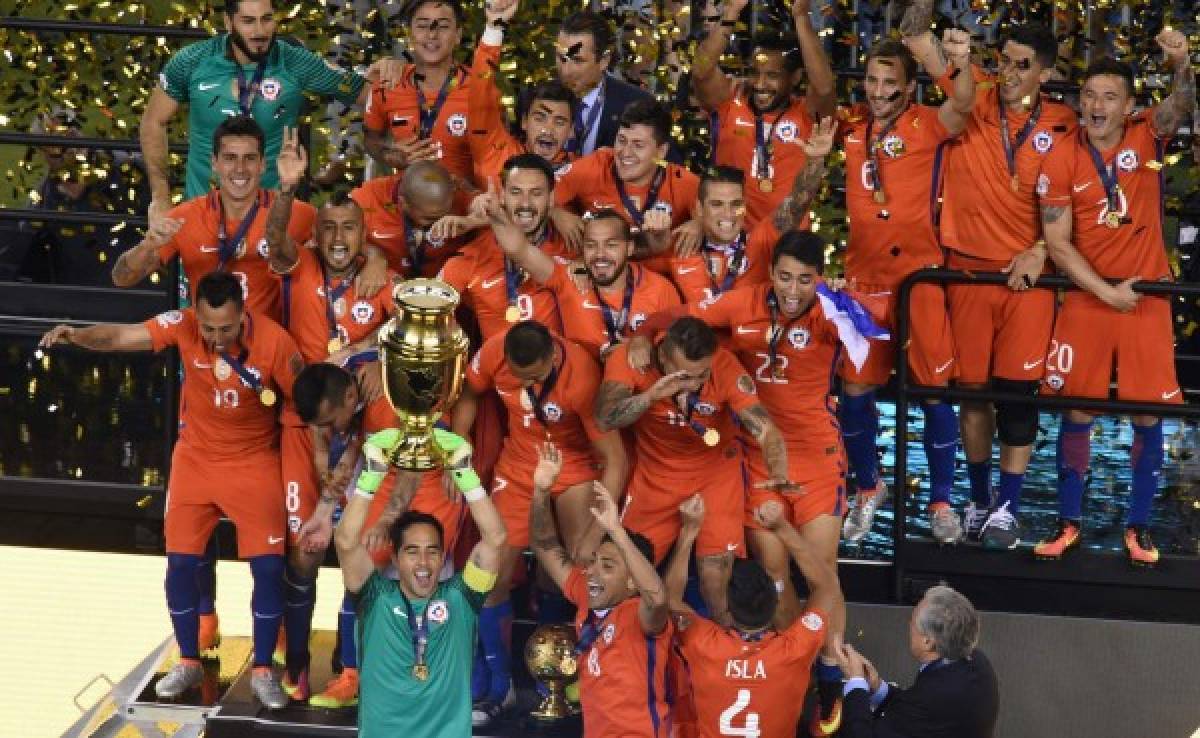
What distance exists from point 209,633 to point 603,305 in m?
1.75

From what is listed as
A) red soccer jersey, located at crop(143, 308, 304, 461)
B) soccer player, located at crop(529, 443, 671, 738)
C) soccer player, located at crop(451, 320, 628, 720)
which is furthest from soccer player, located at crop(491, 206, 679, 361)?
red soccer jersey, located at crop(143, 308, 304, 461)

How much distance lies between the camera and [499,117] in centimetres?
729

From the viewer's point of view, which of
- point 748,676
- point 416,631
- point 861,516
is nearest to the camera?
point 416,631

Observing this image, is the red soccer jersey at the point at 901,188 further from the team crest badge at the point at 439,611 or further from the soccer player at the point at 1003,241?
the team crest badge at the point at 439,611

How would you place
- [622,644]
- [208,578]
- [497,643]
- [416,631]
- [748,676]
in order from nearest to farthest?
[416,631] → [748,676] → [622,644] → [497,643] → [208,578]

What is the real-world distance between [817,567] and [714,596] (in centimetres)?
34

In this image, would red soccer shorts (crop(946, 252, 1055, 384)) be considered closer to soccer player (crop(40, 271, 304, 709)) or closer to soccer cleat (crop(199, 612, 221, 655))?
soccer player (crop(40, 271, 304, 709))

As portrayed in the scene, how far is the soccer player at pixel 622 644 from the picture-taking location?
6.30m

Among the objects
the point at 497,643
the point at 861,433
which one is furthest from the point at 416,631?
the point at 861,433

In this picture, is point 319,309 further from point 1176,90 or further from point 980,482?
point 1176,90

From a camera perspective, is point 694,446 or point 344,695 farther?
point 344,695

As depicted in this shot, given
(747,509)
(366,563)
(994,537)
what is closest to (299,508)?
(366,563)

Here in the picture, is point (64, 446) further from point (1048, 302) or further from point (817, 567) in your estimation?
point (1048, 302)

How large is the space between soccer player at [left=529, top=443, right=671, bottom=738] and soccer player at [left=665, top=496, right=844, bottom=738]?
0.11 meters
